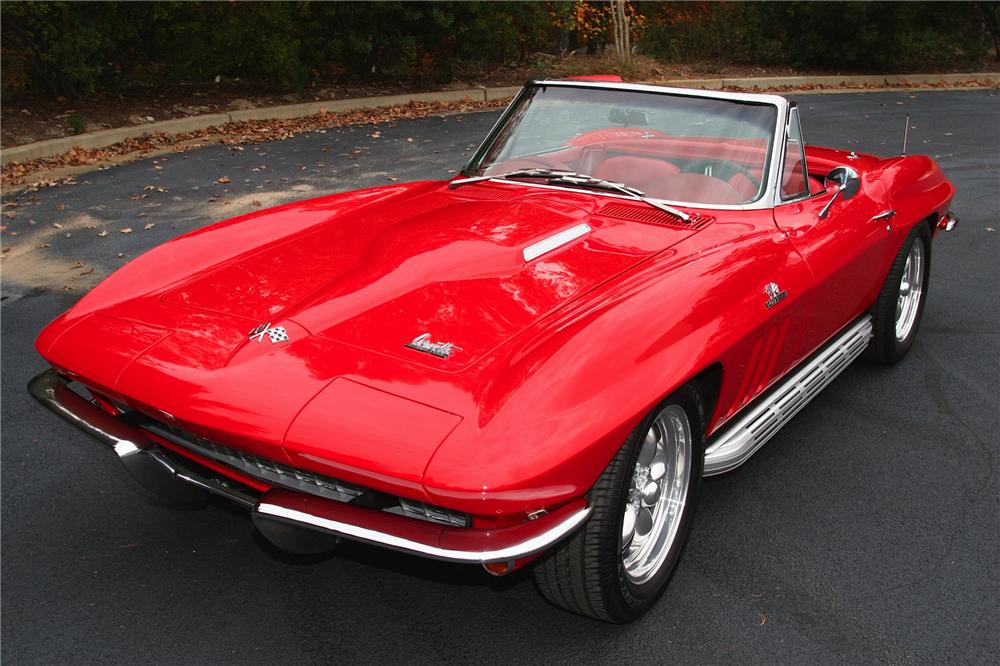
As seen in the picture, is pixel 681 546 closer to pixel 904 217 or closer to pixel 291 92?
pixel 904 217

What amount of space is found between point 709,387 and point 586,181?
116 centimetres

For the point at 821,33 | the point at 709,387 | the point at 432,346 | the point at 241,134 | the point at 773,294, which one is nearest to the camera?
the point at 432,346

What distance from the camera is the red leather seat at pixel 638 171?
144 inches

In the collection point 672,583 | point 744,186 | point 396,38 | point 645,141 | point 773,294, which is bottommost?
point 672,583

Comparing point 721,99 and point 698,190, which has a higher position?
point 721,99

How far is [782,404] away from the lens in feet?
10.9

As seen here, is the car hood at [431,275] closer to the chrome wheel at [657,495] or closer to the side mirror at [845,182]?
the chrome wheel at [657,495]

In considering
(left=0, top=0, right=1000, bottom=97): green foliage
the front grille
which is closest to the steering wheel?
the front grille

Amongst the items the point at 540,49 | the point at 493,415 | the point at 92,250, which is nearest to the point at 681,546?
the point at 493,415

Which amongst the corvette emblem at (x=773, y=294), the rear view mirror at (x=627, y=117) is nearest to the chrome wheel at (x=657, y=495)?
the corvette emblem at (x=773, y=294)

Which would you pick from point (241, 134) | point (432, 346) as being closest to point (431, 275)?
point (432, 346)

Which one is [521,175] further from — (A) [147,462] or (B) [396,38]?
(B) [396,38]

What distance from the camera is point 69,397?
2.85 m

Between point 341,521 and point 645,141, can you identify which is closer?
point 341,521
